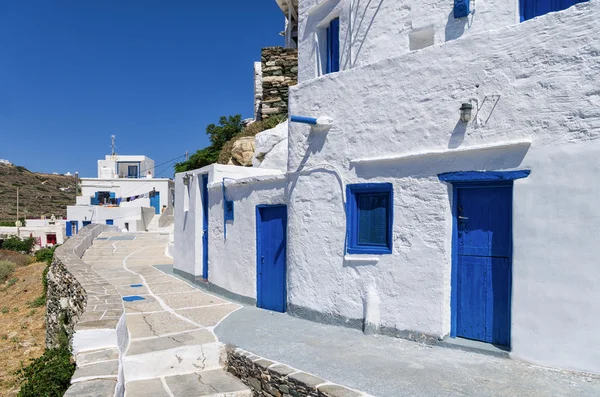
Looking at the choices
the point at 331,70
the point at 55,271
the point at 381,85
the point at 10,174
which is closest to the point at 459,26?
the point at 381,85

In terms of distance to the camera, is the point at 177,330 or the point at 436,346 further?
the point at 177,330

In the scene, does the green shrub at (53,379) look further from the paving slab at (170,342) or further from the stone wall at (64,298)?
the stone wall at (64,298)

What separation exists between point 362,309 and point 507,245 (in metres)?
2.28

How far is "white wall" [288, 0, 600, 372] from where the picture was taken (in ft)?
15.3

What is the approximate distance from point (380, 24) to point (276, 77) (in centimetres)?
1276

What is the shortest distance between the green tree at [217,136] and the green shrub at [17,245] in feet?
53.1

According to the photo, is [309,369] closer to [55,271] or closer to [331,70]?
[331,70]

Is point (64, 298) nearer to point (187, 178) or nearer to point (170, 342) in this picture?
point (187, 178)

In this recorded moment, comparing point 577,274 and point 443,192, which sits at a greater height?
point 443,192

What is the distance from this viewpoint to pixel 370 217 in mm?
6645

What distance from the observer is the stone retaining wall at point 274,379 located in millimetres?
4348

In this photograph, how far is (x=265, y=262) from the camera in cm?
859

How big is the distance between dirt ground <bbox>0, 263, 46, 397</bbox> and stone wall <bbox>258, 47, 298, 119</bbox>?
11976 mm

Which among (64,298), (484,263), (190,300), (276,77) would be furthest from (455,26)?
(276,77)
